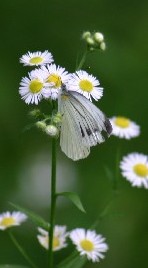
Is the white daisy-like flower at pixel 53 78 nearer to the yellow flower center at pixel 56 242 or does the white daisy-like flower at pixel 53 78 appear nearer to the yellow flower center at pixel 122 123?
the yellow flower center at pixel 56 242

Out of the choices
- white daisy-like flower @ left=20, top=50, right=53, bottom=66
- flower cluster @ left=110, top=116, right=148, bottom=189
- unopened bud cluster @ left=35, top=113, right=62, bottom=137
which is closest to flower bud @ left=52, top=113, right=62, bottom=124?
unopened bud cluster @ left=35, top=113, right=62, bottom=137

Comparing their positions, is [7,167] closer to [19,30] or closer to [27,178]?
[27,178]

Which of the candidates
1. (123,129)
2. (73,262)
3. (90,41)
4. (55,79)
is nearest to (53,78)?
(55,79)

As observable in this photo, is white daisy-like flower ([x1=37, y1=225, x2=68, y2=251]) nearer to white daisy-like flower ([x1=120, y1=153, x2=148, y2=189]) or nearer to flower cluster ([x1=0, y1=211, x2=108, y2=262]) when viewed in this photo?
flower cluster ([x1=0, y1=211, x2=108, y2=262])

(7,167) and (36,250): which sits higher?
(7,167)

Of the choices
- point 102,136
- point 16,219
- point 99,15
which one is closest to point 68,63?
point 99,15

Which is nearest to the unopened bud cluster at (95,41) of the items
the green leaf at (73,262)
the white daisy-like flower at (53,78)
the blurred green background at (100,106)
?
the white daisy-like flower at (53,78)
